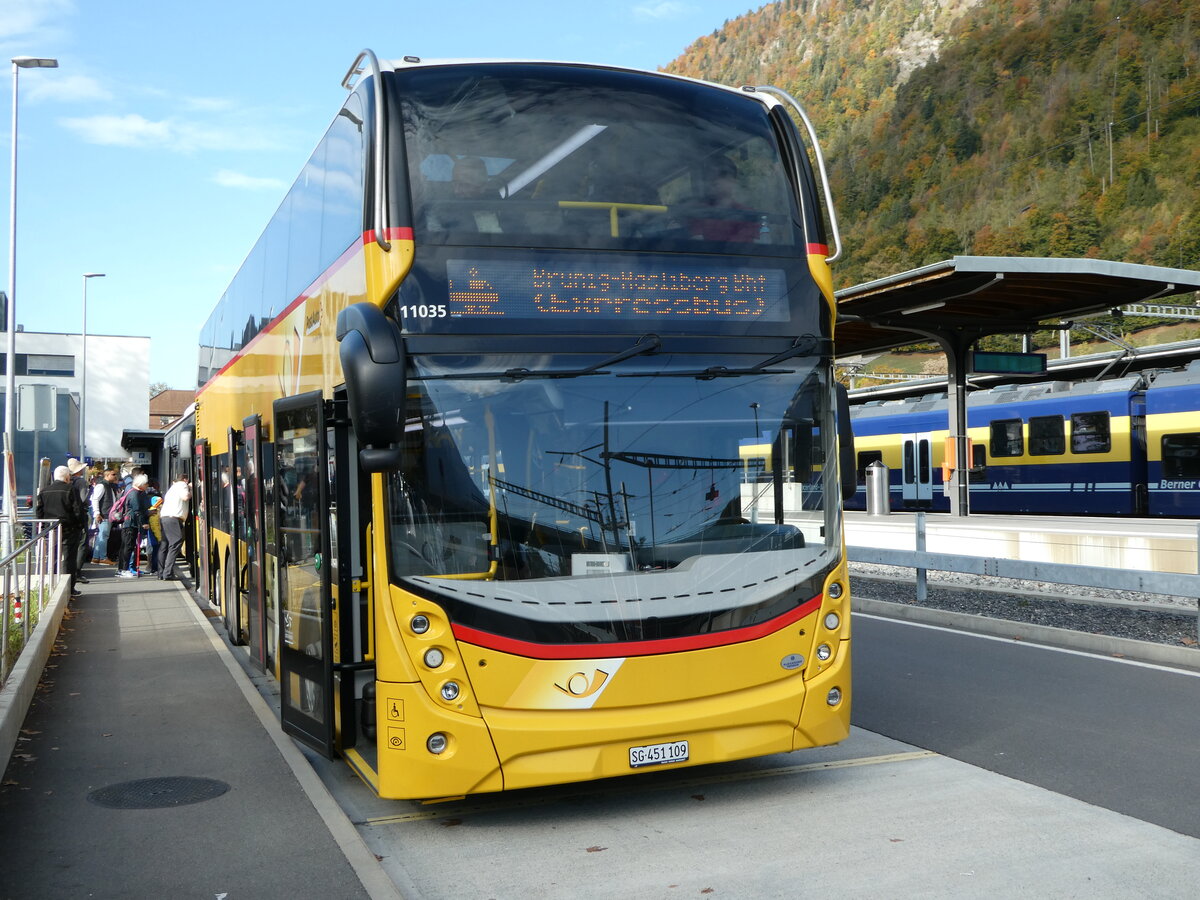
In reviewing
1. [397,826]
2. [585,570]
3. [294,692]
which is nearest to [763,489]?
[585,570]

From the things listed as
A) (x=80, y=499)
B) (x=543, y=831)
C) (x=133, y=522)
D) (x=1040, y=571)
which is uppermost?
(x=80, y=499)

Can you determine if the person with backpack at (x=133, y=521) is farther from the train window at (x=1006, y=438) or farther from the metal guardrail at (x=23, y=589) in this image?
the train window at (x=1006, y=438)

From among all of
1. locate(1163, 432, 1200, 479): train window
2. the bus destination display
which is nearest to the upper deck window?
the bus destination display

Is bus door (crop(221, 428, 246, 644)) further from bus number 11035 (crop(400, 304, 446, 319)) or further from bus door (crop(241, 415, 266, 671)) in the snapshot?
bus number 11035 (crop(400, 304, 446, 319))

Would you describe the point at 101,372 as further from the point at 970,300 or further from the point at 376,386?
the point at 376,386

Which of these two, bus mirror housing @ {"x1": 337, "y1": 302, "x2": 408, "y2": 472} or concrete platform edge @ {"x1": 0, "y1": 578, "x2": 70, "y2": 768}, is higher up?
bus mirror housing @ {"x1": 337, "y1": 302, "x2": 408, "y2": 472}

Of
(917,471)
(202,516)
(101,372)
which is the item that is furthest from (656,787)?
(101,372)

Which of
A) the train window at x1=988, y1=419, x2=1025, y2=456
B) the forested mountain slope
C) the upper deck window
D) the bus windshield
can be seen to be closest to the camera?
the bus windshield

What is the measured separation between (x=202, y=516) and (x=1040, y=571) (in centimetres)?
1034

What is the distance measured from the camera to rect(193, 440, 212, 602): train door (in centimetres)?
1538

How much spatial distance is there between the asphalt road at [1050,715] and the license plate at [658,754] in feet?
6.95

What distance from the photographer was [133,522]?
70.1ft

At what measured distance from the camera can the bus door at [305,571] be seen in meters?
7.04

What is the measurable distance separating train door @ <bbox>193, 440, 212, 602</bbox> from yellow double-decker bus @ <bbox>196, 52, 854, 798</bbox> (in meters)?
8.44
